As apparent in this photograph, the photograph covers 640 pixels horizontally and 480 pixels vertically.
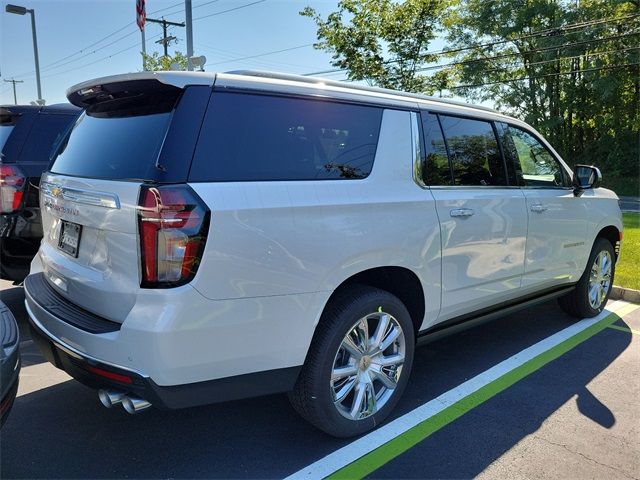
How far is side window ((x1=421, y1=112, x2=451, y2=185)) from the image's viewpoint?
323 cm

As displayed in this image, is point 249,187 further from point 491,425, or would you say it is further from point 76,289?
point 491,425

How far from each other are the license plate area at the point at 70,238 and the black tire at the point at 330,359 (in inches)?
52.4

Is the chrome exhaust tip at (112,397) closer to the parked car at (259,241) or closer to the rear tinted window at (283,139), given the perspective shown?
the parked car at (259,241)

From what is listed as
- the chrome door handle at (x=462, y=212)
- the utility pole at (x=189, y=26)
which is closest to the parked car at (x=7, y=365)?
the chrome door handle at (x=462, y=212)

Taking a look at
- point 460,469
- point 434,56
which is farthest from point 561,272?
point 434,56

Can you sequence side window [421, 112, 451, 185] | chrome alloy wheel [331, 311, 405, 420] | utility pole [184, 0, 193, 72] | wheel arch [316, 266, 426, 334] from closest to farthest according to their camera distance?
chrome alloy wheel [331, 311, 405, 420] → wheel arch [316, 266, 426, 334] → side window [421, 112, 451, 185] → utility pole [184, 0, 193, 72]

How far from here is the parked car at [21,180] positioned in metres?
4.39

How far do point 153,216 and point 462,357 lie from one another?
9.64 feet

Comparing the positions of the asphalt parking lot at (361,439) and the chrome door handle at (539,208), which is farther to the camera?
the chrome door handle at (539,208)

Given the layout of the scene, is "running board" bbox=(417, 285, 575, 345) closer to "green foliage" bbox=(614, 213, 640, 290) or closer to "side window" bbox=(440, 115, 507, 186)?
"side window" bbox=(440, 115, 507, 186)

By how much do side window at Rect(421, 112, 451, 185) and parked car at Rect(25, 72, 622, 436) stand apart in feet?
0.04

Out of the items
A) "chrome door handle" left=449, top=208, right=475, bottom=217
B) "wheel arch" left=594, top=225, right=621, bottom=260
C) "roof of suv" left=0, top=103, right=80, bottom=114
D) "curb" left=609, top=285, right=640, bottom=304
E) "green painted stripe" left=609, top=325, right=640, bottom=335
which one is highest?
"roof of suv" left=0, top=103, right=80, bottom=114

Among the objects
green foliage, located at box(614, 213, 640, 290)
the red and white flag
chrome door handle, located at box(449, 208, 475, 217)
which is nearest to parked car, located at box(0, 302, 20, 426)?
chrome door handle, located at box(449, 208, 475, 217)

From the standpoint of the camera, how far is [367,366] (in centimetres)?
293
